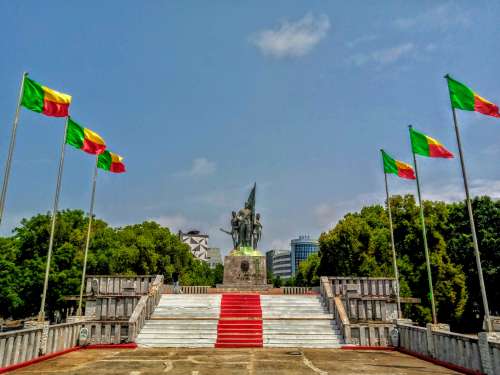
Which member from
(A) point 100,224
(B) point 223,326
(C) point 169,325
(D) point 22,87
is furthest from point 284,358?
(A) point 100,224

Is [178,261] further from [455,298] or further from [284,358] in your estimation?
[284,358]

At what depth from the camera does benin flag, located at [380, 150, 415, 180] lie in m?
22.3

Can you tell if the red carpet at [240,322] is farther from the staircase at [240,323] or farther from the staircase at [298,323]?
the staircase at [298,323]

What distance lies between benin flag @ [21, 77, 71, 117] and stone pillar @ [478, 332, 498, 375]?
17654 millimetres

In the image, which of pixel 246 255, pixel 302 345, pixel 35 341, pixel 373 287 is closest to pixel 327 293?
pixel 373 287

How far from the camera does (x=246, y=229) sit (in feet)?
119

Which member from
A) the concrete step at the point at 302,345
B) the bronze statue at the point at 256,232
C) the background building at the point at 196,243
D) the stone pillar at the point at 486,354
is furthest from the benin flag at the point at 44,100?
the background building at the point at 196,243

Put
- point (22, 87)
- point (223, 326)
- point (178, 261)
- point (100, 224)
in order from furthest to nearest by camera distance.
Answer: point (178, 261)
point (100, 224)
point (223, 326)
point (22, 87)

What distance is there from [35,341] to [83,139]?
9.68m

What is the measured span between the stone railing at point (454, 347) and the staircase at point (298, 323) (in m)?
3.40

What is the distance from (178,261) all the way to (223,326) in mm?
38501

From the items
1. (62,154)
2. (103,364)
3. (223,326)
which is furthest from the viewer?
(223,326)

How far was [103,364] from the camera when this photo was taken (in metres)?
14.7

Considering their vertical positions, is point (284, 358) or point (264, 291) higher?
point (264, 291)
